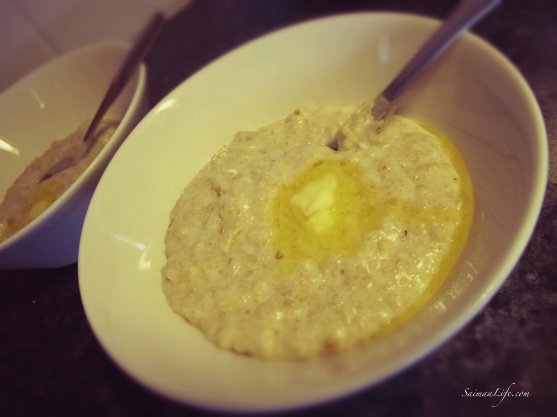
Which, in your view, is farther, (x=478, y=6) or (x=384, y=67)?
(x=384, y=67)

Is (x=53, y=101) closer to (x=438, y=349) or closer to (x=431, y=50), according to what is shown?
(x=431, y=50)

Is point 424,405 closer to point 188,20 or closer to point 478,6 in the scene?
point 478,6

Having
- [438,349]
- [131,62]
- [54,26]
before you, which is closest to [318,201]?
[438,349]

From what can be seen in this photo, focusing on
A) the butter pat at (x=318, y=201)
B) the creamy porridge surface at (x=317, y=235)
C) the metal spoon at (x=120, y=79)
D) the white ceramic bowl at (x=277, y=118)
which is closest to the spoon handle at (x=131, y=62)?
the metal spoon at (x=120, y=79)

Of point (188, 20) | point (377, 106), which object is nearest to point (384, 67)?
point (377, 106)

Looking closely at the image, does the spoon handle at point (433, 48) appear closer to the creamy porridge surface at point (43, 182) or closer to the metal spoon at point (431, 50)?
the metal spoon at point (431, 50)
